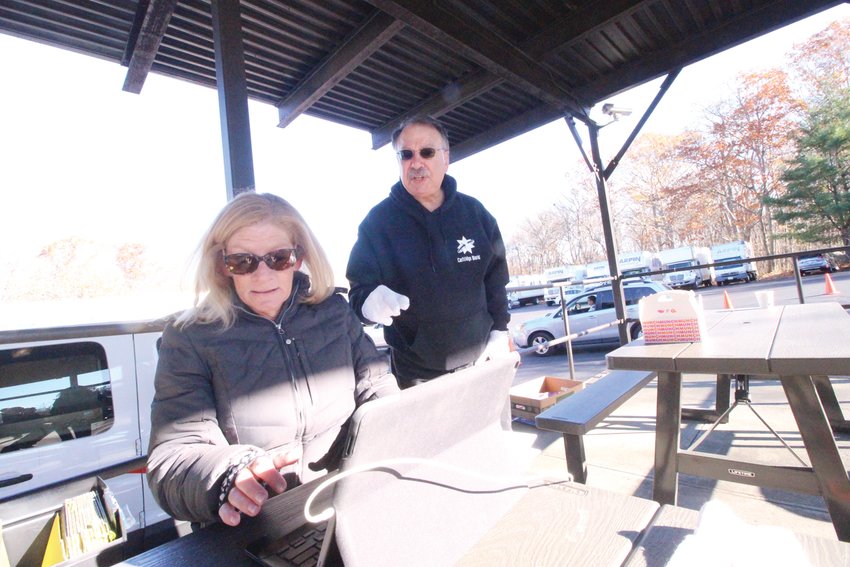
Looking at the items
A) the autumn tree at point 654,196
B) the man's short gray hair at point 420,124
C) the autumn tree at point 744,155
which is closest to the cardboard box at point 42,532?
the man's short gray hair at point 420,124

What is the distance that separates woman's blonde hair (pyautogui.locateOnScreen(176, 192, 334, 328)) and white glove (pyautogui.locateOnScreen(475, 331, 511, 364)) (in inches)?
26.6

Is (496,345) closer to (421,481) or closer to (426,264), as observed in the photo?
(426,264)

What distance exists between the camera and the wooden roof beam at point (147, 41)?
2.01 m

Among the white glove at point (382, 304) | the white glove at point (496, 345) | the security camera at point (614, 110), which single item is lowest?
the white glove at point (496, 345)

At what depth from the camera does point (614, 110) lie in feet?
13.2

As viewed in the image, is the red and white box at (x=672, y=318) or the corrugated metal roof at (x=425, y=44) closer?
the red and white box at (x=672, y=318)

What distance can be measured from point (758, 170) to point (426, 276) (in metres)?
27.7

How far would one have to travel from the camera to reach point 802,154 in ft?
63.4

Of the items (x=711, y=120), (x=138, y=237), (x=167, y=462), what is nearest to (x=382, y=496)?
(x=167, y=462)

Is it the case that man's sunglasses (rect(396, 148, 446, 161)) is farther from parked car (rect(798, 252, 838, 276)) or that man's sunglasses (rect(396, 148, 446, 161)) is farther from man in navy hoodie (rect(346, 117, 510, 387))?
parked car (rect(798, 252, 838, 276))

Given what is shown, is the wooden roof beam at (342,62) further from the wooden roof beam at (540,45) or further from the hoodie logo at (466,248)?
the hoodie logo at (466,248)

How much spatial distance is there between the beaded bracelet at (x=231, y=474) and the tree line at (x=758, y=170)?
14.8 m

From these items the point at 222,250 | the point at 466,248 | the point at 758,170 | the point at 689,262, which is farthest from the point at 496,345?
the point at 758,170

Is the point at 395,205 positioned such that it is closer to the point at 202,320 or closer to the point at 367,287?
the point at 367,287
